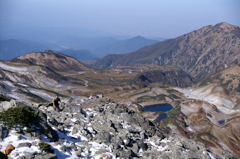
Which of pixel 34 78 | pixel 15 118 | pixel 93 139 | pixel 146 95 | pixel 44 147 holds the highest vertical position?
pixel 34 78

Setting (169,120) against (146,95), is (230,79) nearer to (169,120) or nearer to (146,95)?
(146,95)

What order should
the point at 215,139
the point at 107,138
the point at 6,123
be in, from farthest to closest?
the point at 215,139, the point at 107,138, the point at 6,123

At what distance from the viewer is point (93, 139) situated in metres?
20.2

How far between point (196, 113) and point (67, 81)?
75.8m

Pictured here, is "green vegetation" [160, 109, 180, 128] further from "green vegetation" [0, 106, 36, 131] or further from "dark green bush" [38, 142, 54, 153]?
"dark green bush" [38, 142, 54, 153]

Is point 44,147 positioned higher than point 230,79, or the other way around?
point 44,147

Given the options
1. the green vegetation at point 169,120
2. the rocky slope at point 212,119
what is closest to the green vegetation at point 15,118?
the rocky slope at point 212,119

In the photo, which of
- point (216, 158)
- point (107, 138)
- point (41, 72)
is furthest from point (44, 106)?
point (41, 72)

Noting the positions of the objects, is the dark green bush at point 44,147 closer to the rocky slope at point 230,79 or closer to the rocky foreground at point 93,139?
the rocky foreground at point 93,139

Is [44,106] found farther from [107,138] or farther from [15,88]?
[15,88]

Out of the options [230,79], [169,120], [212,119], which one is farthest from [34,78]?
[230,79]

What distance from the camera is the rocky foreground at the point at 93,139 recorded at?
14.8 metres

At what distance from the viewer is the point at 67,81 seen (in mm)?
136500

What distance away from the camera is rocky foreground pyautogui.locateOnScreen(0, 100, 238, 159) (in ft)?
48.6
